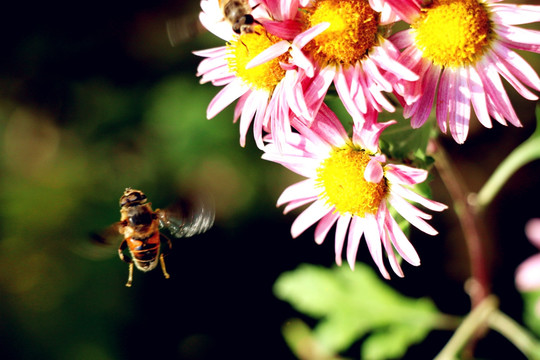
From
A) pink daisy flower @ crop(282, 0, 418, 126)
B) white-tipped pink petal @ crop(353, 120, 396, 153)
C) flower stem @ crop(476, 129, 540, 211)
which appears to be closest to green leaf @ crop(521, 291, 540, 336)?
flower stem @ crop(476, 129, 540, 211)

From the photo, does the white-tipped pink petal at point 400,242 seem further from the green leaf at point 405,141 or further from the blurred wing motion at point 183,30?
the blurred wing motion at point 183,30

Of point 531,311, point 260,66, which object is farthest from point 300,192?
point 531,311

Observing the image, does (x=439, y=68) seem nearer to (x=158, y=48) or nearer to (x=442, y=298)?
(x=442, y=298)

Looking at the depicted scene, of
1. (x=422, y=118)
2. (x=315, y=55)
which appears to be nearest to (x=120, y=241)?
(x=315, y=55)

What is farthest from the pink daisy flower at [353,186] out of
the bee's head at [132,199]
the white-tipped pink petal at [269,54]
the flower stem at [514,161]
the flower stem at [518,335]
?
the flower stem at [518,335]

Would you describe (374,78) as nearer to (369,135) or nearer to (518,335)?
(369,135)
